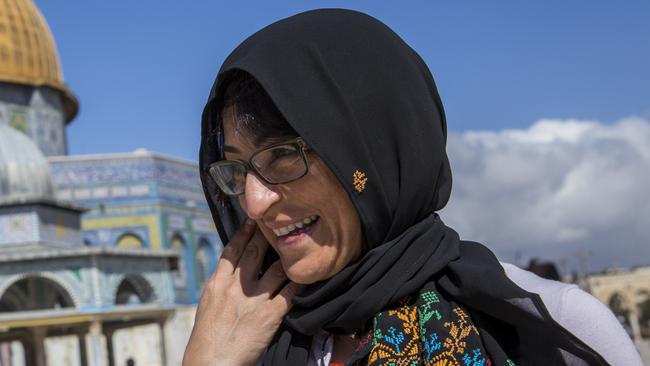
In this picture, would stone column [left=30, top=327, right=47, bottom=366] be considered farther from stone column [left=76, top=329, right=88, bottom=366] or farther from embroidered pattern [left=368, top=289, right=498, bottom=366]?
embroidered pattern [left=368, top=289, right=498, bottom=366]

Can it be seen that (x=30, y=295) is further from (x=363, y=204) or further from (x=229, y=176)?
(x=363, y=204)

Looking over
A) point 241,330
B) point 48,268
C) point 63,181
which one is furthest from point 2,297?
point 241,330

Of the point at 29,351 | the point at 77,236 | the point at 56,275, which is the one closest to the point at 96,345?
the point at 29,351

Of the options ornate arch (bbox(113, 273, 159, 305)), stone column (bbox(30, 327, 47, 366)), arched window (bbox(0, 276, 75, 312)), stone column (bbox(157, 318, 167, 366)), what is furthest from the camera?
ornate arch (bbox(113, 273, 159, 305))

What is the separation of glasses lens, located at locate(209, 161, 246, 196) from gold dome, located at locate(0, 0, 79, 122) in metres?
20.9

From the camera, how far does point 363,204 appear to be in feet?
3.79

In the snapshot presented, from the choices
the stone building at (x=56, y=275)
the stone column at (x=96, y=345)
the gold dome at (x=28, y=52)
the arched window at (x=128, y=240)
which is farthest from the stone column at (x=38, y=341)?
the gold dome at (x=28, y=52)

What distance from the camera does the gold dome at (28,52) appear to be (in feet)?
70.0

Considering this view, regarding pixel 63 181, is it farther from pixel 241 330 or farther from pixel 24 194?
pixel 241 330

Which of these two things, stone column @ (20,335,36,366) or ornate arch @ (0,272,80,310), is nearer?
stone column @ (20,335,36,366)

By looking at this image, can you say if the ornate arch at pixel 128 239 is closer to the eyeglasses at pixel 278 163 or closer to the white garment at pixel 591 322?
the eyeglasses at pixel 278 163

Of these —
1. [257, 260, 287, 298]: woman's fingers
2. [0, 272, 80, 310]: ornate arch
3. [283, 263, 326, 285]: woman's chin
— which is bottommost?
[283, 263, 326, 285]: woman's chin

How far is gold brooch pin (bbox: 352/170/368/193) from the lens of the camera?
115 cm

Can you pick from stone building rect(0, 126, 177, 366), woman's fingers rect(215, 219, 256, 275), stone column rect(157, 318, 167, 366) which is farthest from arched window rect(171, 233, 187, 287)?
woman's fingers rect(215, 219, 256, 275)
